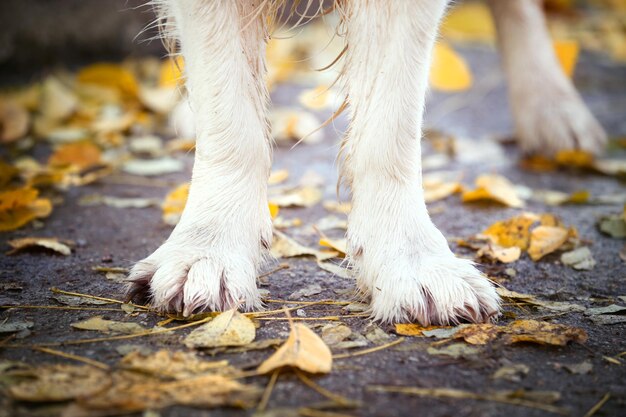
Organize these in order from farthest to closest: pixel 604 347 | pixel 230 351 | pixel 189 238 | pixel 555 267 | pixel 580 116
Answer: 1. pixel 580 116
2. pixel 555 267
3. pixel 189 238
4. pixel 604 347
5. pixel 230 351

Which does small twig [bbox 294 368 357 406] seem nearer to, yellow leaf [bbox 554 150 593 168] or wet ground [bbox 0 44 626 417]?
wet ground [bbox 0 44 626 417]

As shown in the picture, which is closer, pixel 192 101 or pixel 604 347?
pixel 604 347

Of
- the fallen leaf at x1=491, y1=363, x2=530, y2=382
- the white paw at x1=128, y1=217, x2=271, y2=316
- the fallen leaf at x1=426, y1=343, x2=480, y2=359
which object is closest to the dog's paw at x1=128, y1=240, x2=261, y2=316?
the white paw at x1=128, y1=217, x2=271, y2=316

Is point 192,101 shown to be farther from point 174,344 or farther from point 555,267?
point 555,267

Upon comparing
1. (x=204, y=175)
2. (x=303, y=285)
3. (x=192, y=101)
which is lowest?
(x=303, y=285)

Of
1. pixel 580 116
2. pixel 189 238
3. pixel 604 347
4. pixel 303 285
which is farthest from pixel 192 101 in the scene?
pixel 580 116

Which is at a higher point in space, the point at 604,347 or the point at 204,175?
the point at 204,175

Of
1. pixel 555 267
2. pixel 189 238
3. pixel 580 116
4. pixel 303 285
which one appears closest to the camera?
pixel 189 238

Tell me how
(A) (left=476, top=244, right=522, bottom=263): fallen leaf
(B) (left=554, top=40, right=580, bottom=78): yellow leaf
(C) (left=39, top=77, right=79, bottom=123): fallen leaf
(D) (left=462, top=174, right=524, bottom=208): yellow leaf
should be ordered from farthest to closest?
(B) (left=554, top=40, right=580, bottom=78): yellow leaf
(C) (left=39, top=77, right=79, bottom=123): fallen leaf
(D) (left=462, top=174, right=524, bottom=208): yellow leaf
(A) (left=476, top=244, right=522, bottom=263): fallen leaf
